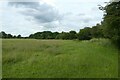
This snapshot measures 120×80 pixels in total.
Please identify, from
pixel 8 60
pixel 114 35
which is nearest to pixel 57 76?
pixel 8 60

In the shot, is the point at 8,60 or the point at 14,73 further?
the point at 8,60

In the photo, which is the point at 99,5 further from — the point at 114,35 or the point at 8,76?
the point at 8,76

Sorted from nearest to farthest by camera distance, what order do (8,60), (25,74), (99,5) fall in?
(25,74)
(8,60)
(99,5)

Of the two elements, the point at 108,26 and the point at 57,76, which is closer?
the point at 57,76

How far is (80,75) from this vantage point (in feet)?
33.5

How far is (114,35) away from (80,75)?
57.5 ft

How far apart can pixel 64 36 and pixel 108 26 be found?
279ft

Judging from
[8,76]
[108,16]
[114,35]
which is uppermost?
[108,16]

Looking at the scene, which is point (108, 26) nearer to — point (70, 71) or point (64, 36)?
point (70, 71)

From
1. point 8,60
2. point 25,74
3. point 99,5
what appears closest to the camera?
point 25,74

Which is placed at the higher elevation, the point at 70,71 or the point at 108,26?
the point at 108,26

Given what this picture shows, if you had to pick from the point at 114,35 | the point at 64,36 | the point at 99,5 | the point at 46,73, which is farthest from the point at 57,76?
the point at 64,36

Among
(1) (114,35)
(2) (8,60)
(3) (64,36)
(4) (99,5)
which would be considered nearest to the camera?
(2) (8,60)

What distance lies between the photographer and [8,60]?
14.6 metres
